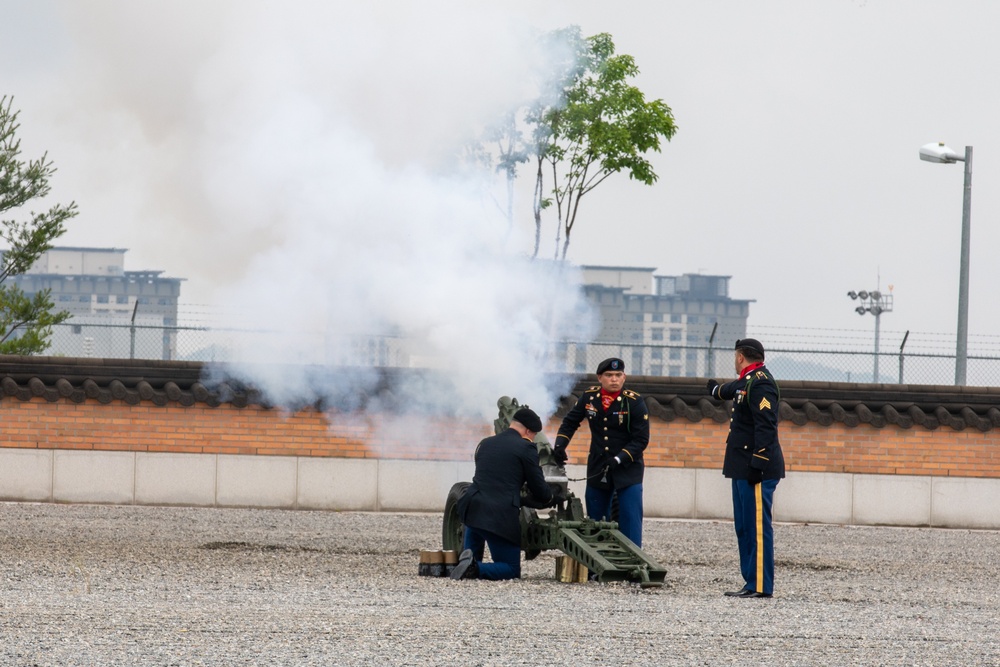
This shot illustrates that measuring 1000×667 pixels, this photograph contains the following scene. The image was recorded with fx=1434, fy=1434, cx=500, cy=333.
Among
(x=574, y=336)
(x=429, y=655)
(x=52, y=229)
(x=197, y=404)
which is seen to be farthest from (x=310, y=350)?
(x=429, y=655)

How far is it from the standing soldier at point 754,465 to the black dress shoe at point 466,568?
1963mm

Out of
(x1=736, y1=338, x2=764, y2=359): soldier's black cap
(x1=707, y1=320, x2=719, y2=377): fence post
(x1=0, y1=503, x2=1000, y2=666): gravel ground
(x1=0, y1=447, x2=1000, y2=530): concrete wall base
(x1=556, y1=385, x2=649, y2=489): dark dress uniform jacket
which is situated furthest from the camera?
(x1=707, y1=320, x2=719, y2=377): fence post

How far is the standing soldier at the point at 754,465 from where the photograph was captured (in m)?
10.5

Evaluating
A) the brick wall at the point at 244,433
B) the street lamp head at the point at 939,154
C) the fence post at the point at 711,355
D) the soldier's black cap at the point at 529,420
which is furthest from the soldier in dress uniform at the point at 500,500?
the street lamp head at the point at 939,154

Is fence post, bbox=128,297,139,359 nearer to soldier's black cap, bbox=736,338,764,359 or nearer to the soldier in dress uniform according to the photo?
the soldier in dress uniform

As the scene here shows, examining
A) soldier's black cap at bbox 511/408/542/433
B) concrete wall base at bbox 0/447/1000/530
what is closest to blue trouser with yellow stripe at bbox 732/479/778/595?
soldier's black cap at bbox 511/408/542/433

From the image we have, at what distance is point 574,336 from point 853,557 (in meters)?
6.27

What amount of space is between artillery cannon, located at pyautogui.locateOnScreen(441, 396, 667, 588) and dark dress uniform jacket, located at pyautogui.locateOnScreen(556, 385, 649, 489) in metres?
0.28

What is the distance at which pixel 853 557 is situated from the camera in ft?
48.6

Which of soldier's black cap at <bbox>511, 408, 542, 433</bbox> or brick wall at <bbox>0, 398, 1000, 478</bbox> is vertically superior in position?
soldier's black cap at <bbox>511, 408, 542, 433</bbox>

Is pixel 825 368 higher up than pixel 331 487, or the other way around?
pixel 825 368

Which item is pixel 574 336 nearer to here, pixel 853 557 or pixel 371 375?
pixel 371 375

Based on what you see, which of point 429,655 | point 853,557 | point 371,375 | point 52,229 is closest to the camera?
point 429,655

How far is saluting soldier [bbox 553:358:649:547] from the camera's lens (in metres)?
11.6
